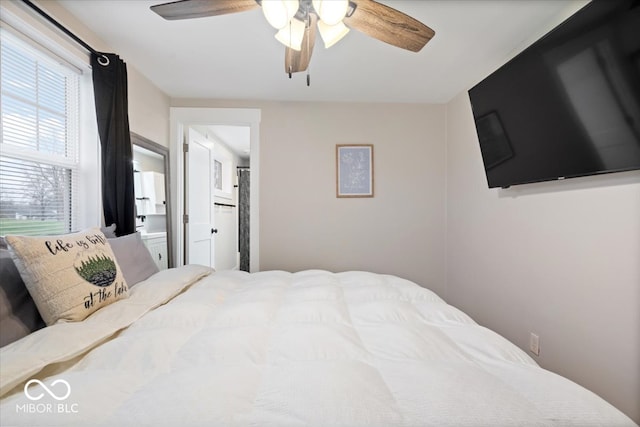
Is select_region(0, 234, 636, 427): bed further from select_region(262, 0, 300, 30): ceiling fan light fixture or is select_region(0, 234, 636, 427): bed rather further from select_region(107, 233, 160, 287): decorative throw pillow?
select_region(262, 0, 300, 30): ceiling fan light fixture

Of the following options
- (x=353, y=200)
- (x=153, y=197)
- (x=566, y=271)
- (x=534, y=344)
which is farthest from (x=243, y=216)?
(x=566, y=271)

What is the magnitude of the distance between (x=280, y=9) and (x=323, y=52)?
0.92 metres

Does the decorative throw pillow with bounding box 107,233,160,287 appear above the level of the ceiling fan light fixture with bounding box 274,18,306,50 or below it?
below

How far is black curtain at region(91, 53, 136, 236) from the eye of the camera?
1733 millimetres

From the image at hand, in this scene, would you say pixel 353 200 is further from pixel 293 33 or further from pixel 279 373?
pixel 279 373

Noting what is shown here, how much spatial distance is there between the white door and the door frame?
2.8 inches

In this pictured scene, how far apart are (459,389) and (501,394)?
9 centimetres

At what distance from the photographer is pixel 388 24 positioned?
123 centimetres

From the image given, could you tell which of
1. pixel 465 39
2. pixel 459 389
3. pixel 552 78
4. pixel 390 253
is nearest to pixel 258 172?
pixel 390 253

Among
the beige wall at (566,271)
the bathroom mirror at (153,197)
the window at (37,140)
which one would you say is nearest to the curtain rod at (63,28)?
the window at (37,140)

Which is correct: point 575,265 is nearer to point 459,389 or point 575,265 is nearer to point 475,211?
point 475,211

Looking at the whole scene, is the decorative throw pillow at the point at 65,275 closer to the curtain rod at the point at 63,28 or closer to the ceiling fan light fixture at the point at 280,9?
the curtain rod at the point at 63,28

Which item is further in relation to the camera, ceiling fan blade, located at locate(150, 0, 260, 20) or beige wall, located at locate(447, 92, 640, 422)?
beige wall, located at locate(447, 92, 640, 422)

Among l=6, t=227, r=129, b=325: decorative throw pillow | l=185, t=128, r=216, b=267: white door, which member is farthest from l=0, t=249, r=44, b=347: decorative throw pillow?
l=185, t=128, r=216, b=267: white door
